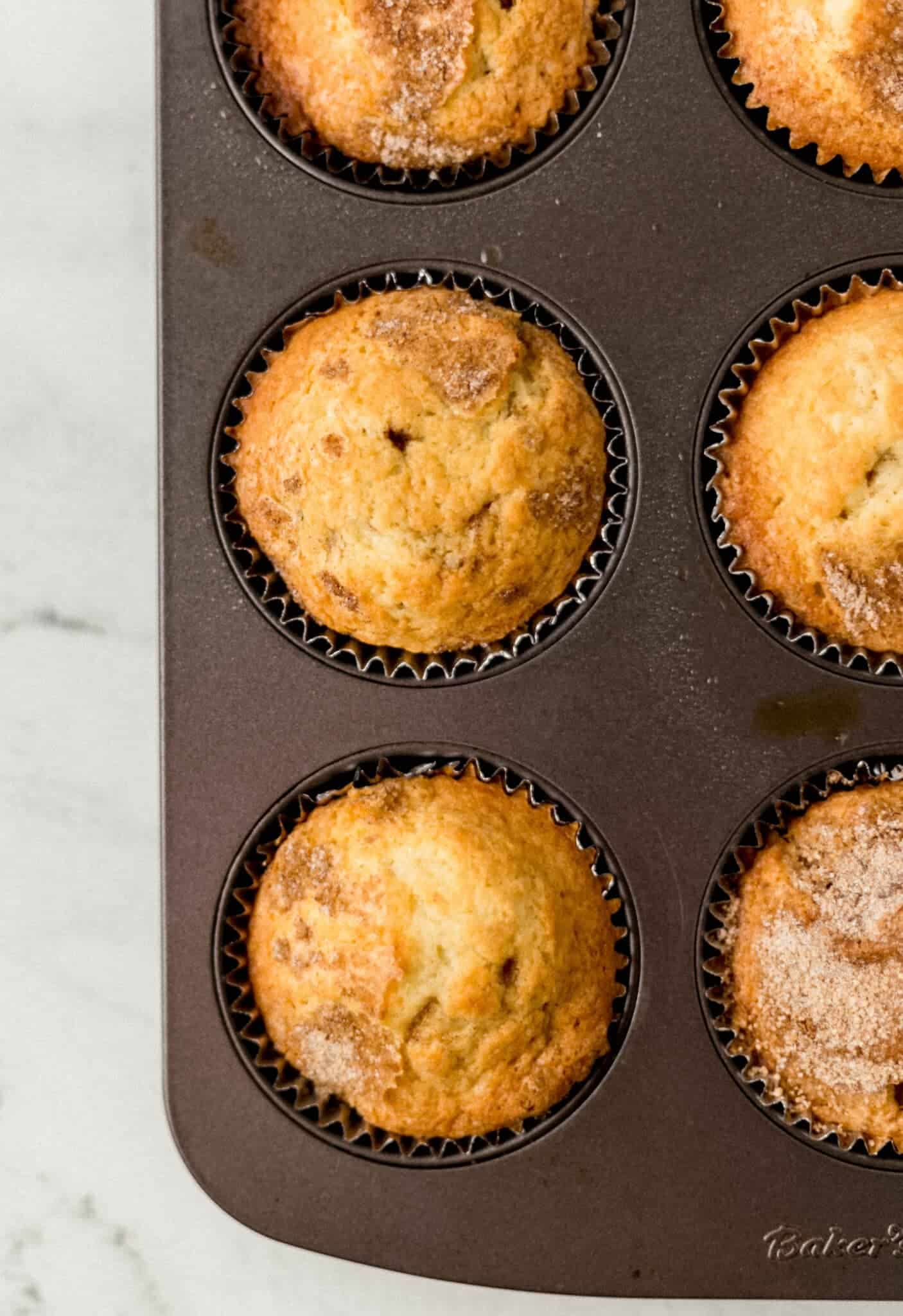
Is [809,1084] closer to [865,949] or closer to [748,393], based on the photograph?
[865,949]

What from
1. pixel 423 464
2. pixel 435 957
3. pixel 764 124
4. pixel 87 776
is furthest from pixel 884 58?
pixel 87 776

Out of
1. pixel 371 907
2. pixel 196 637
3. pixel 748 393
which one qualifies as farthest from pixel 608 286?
pixel 371 907

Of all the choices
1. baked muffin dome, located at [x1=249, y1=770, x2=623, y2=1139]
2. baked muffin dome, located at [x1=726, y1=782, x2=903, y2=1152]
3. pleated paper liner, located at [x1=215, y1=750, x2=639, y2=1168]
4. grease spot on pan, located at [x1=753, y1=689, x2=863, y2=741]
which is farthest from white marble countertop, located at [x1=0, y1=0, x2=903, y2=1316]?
grease spot on pan, located at [x1=753, y1=689, x2=863, y2=741]

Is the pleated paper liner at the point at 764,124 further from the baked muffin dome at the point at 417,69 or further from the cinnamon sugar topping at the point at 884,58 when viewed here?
the baked muffin dome at the point at 417,69

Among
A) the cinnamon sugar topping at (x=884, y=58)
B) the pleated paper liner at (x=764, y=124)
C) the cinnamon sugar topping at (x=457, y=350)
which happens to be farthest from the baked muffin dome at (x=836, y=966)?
the cinnamon sugar topping at (x=884, y=58)

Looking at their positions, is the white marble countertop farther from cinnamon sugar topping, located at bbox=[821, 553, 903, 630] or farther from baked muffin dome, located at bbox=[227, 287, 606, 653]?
cinnamon sugar topping, located at bbox=[821, 553, 903, 630]

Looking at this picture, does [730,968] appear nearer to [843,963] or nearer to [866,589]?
[843,963]
